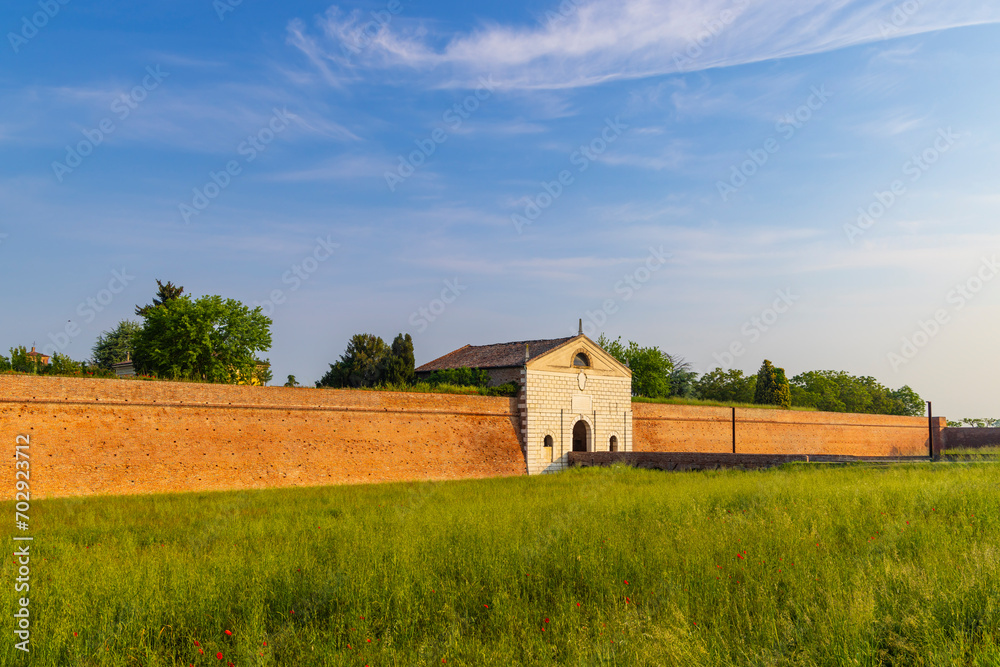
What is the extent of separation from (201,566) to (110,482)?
11640 millimetres

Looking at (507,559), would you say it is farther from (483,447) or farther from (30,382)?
(483,447)

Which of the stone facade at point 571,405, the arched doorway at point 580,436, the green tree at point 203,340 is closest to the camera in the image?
the green tree at point 203,340

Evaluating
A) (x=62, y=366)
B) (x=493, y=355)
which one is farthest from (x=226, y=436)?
(x=493, y=355)

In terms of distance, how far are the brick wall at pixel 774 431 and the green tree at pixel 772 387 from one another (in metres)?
7.42

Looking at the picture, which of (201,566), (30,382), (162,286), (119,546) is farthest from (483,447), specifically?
(162,286)

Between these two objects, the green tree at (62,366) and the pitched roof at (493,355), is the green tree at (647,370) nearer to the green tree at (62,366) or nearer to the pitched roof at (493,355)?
the pitched roof at (493,355)

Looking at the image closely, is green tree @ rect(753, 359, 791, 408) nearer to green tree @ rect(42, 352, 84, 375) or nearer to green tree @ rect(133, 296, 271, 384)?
green tree @ rect(133, 296, 271, 384)

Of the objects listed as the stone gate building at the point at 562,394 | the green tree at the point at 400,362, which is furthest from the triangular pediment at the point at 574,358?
the green tree at the point at 400,362

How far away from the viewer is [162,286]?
44.1 metres

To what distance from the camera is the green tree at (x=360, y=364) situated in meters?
46.8

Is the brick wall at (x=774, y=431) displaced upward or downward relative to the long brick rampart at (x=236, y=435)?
downward

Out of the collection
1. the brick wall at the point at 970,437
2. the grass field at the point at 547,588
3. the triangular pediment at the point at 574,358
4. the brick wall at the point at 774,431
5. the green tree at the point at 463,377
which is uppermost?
the triangular pediment at the point at 574,358

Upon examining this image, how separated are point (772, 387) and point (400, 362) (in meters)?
31.1

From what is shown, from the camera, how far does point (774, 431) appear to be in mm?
41125
